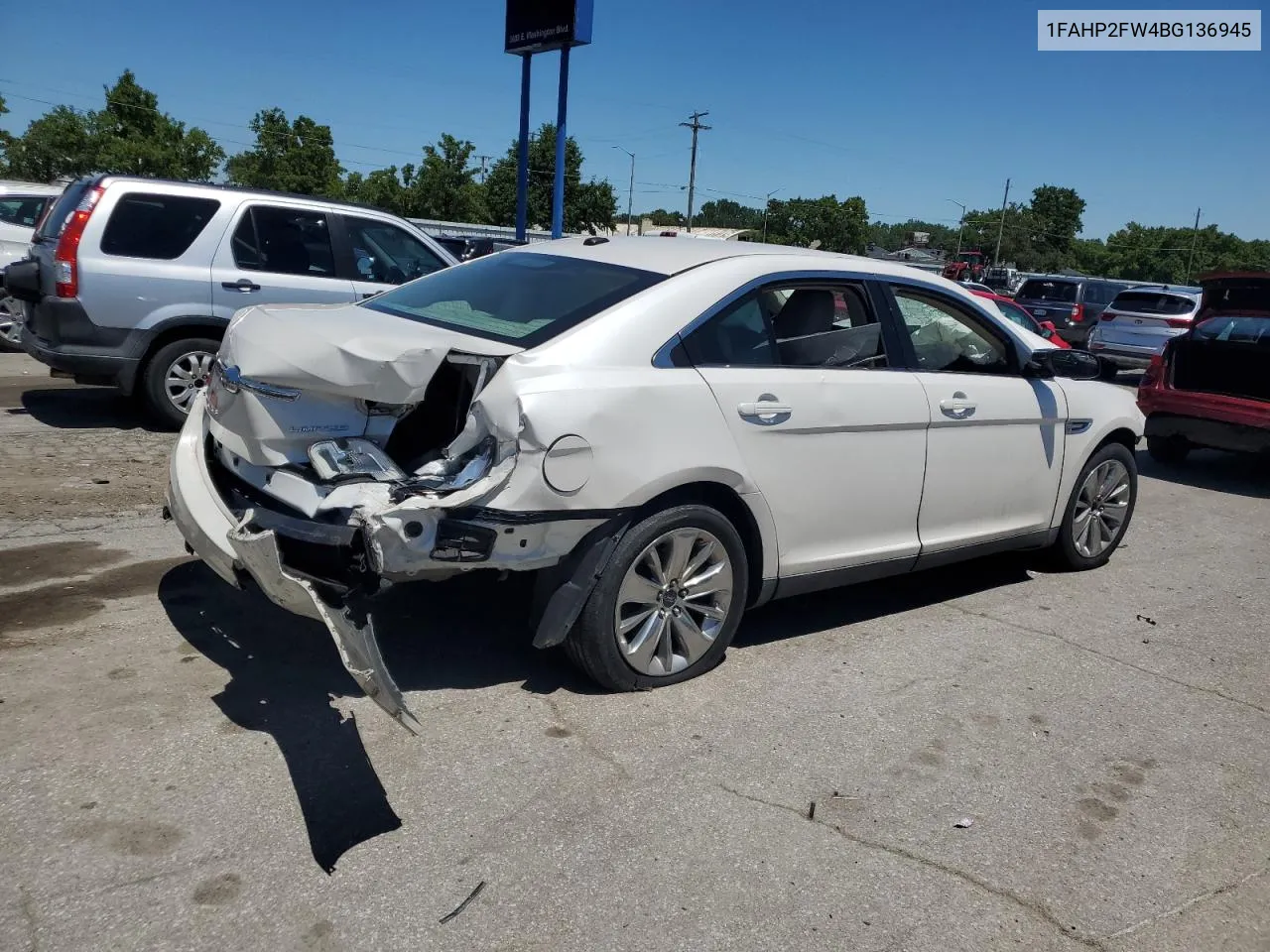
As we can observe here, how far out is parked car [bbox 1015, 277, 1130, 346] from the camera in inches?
839

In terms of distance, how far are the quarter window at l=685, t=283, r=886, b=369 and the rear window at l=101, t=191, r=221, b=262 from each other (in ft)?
17.2

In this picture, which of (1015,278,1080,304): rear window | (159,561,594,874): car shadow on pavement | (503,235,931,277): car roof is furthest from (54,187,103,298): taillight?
(1015,278,1080,304): rear window

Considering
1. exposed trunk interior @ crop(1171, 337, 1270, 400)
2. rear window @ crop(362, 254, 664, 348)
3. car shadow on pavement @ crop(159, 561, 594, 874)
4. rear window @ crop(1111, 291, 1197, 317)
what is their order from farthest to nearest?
rear window @ crop(1111, 291, 1197, 317), exposed trunk interior @ crop(1171, 337, 1270, 400), rear window @ crop(362, 254, 664, 348), car shadow on pavement @ crop(159, 561, 594, 874)

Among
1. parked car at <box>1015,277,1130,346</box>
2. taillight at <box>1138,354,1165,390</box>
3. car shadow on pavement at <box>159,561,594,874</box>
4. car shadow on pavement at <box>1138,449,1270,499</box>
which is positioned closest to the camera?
car shadow on pavement at <box>159,561,594,874</box>

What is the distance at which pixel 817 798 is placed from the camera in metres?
3.47

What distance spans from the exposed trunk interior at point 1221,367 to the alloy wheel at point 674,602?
7.39m

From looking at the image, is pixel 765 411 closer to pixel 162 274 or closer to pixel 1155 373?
pixel 162 274

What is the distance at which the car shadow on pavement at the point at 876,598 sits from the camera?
198 inches

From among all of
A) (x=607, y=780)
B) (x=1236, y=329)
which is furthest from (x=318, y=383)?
(x=1236, y=329)

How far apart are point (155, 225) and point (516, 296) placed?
4648 mm

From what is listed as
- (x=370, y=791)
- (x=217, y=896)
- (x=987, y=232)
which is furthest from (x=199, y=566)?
(x=987, y=232)

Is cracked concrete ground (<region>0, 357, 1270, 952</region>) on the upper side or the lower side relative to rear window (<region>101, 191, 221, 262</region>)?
lower

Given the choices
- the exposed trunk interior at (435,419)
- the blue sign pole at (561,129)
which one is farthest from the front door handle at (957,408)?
the blue sign pole at (561,129)

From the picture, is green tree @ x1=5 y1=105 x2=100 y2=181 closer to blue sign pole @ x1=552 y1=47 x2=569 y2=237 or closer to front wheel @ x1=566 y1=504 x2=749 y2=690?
blue sign pole @ x1=552 y1=47 x2=569 y2=237
